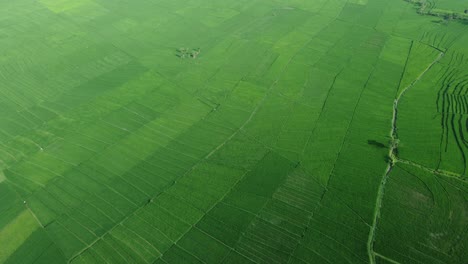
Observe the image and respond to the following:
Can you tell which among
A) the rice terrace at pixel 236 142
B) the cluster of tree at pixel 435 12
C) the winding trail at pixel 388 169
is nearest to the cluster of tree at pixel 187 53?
the rice terrace at pixel 236 142

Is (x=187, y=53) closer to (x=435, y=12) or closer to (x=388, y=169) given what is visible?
(x=388, y=169)

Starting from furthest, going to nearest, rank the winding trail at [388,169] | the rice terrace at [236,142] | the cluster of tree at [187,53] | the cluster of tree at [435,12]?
the cluster of tree at [435,12], the cluster of tree at [187,53], the rice terrace at [236,142], the winding trail at [388,169]

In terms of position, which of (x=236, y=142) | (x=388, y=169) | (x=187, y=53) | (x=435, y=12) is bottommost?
(x=236, y=142)

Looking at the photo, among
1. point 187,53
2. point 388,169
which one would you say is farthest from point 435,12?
point 187,53

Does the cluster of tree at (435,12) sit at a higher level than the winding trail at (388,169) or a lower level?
higher

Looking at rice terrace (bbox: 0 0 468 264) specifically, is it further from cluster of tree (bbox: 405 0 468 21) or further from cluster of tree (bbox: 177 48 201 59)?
cluster of tree (bbox: 405 0 468 21)

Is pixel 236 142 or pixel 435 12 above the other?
pixel 435 12

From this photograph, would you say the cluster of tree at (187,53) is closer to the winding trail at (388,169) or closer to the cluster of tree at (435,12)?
the winding trail at (388,169)
